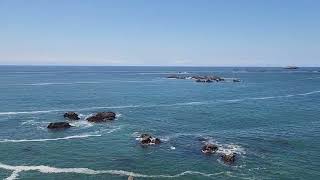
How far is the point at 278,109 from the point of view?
10481cm

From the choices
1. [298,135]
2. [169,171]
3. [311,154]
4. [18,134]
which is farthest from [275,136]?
[18,134]

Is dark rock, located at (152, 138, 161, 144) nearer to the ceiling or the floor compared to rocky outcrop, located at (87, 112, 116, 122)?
nearer to the floor

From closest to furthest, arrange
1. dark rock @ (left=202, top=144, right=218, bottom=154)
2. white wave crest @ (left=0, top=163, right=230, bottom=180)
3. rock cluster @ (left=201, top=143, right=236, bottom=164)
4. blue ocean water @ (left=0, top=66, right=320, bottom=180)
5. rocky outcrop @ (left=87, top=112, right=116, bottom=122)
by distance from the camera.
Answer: white wave crest @ (left=0, top=163, right=230, bottom=180) < blue ocean water @ (left=0, top=66, right=320, bottom=180) < rock cluster @ (left=201, top=143, right=236, bottom=164) < dark rock @ (left=202, top=144, right=218, bottom=154) < rocky outcrop @ (left=87, top=112, right=116, bottom=122)

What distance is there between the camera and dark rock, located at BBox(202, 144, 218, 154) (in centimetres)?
6088

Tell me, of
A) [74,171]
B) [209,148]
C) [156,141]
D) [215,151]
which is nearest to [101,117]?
[156,141]

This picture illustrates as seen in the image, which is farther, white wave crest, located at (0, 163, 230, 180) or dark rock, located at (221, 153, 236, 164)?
dark rock, located at (221, 153, 236, 164)

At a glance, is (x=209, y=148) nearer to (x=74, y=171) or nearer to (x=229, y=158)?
(x=229, y=158)

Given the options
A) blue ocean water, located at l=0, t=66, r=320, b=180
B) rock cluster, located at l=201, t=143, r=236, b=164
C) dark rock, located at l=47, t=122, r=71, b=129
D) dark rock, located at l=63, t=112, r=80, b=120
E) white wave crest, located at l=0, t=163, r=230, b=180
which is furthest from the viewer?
dark rock, located at l=63, t=112, r=80, b=120

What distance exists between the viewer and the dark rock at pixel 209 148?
6088 centimetres

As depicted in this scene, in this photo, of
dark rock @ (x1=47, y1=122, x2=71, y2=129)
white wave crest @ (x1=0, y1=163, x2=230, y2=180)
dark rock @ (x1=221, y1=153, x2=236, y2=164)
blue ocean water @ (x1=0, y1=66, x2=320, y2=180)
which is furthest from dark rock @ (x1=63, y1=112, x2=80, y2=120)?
dark rock @ (x1=221, y1=153, x2=236, y2=164)

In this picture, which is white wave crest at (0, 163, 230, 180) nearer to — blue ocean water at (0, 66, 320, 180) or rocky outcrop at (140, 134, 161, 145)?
blue ocean water at (0, 66, 320, 180)

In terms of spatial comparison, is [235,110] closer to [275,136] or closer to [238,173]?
[275,136]

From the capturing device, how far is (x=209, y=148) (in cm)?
6153

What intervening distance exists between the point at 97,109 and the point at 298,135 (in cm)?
5191
